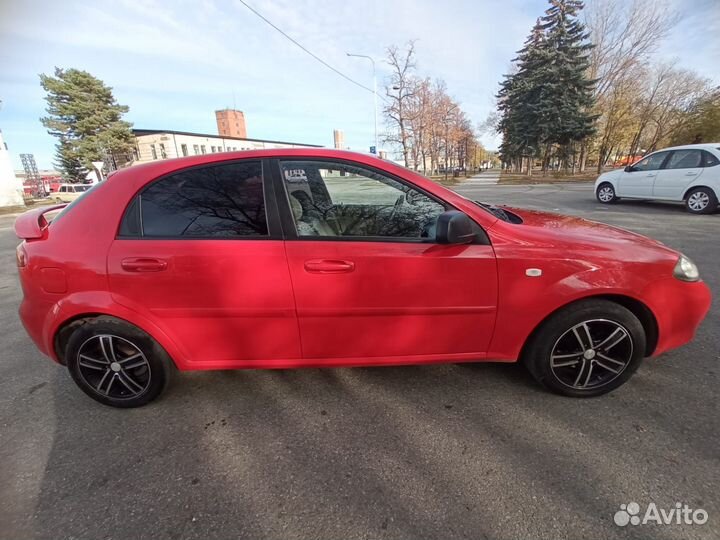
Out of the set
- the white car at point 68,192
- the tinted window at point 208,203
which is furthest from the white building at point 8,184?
the tinted window at point 208,203

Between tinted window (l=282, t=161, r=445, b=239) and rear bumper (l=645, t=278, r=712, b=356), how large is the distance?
150cm

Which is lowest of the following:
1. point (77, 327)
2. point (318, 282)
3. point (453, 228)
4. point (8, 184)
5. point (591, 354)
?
point (591, 354)

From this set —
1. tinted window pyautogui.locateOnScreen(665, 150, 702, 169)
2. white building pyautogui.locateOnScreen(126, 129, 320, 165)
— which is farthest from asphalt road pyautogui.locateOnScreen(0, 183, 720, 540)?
white building pyautogui.locateOnScreen(126, 129, 320, 165)

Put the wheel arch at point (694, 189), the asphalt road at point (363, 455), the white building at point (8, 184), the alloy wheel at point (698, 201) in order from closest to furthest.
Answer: the asphalt road at point (363, 455), the wheel arch at point (694, 189), the alloy wheel at point (698, 201), the white building at point (8, 184)

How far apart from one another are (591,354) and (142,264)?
291 cm

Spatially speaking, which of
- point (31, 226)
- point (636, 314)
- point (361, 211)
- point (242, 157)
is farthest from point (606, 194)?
point (31, 226)

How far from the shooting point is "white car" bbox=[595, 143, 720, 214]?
832 cm

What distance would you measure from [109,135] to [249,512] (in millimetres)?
48562

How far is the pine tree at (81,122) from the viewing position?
36625mm

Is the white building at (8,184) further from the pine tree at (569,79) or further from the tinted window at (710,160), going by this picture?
the pine tree at (569,79)

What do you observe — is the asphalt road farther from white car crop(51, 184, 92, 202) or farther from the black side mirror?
white car crop(51, 184, 92, 202)

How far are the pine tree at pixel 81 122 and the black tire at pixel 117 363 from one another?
4633 centimetres

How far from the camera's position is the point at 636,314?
2.29 meters

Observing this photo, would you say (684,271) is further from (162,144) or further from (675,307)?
(162,144)
